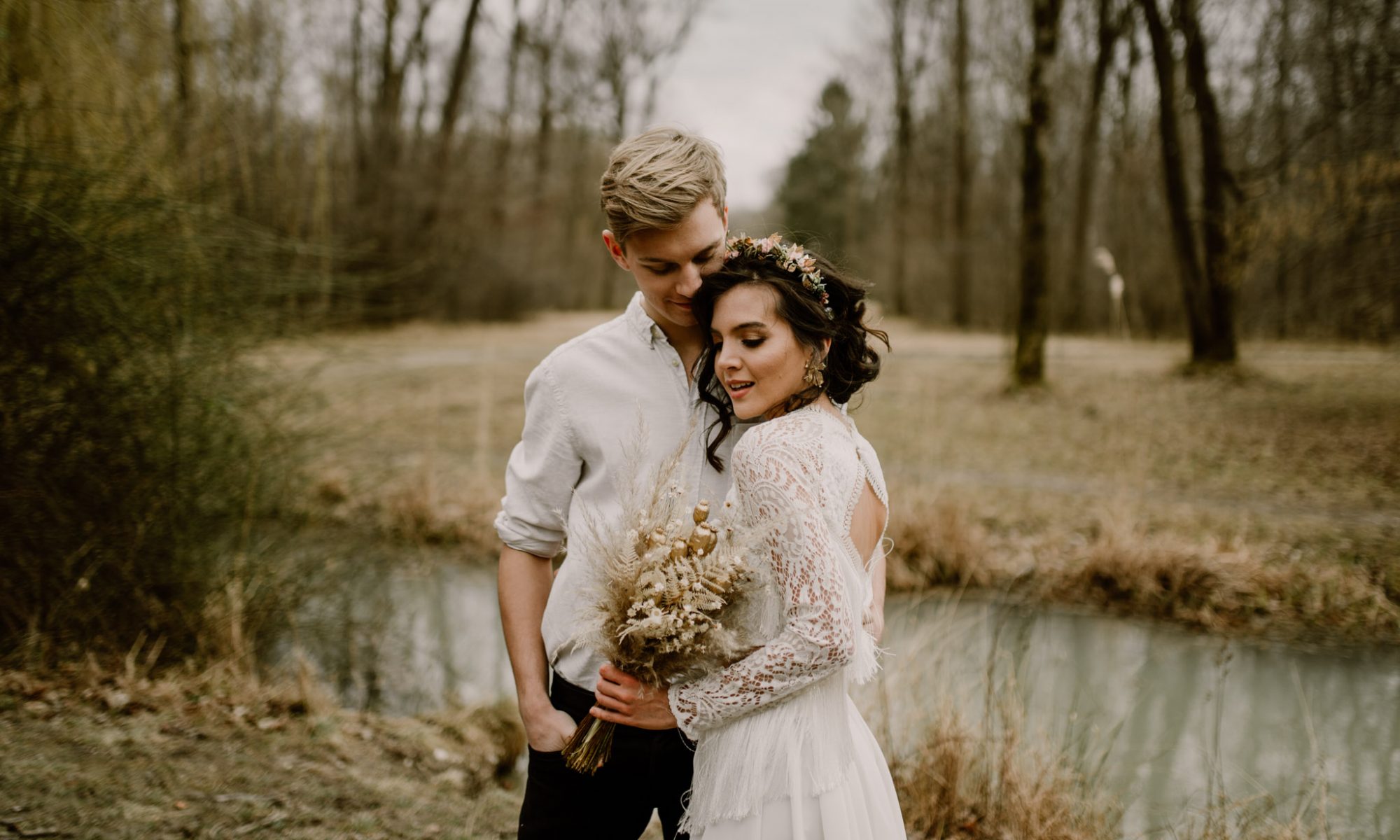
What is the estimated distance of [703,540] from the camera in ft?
5.30

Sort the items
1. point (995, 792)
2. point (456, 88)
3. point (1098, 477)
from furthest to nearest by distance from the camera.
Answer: point (456, 88)
point (1098, 477)
point (995, 792)

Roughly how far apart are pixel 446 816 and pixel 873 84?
27866mm

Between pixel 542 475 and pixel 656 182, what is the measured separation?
0.71 m

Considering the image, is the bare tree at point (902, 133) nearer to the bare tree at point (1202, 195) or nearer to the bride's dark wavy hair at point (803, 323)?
the bare tree at point (1202, 195)

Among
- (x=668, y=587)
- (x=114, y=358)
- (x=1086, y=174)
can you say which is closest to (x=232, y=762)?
(x=114, y=358)

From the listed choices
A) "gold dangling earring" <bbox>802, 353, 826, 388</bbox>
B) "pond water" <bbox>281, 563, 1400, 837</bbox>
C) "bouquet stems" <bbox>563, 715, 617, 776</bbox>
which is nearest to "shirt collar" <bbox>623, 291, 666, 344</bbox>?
"gold dangling earring" <bbox>802, 353, 826, 388</bbox>

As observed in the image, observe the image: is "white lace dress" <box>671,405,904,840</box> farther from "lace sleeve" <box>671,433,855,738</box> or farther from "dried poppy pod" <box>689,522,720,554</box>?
"dried poppy pod" <box>689,522,720,554</box>

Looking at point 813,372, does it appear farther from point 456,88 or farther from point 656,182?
point 456,88

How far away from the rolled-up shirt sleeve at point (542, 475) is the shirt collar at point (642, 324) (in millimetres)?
219

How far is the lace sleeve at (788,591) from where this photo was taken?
165 centimetres

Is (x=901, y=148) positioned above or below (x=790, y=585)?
above

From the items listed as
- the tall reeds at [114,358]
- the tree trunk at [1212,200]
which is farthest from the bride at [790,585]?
the tree trunk at [1212,200]

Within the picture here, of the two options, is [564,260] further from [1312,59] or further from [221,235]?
[221,235]

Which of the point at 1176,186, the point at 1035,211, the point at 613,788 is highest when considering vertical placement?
the point at 1176,186
